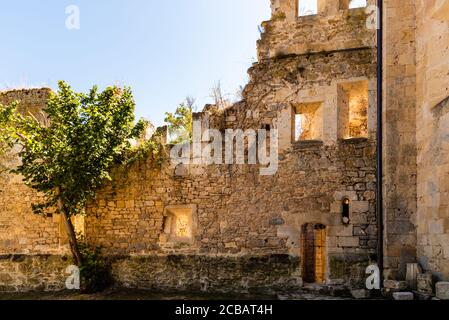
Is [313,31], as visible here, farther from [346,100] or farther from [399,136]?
[399,136]

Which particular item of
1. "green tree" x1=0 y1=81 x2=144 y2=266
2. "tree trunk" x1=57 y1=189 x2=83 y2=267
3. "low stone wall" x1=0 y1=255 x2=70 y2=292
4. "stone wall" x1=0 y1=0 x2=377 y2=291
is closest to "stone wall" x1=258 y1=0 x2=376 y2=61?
"stone wall" x1=0 y1=0 x2=377 y2=291

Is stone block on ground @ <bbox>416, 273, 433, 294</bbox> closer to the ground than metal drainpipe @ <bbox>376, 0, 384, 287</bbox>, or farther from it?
closer to the ground

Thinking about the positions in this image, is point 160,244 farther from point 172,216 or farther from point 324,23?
point 324,23

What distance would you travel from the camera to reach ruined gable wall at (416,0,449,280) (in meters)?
5.74

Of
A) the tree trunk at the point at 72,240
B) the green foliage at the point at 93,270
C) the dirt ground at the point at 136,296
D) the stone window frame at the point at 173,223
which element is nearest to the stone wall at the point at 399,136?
the dirt ground at the point at 136,296

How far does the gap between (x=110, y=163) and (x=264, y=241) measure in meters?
4.06

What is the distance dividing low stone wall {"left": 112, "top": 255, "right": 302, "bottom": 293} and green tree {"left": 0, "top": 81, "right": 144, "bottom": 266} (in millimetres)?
1341

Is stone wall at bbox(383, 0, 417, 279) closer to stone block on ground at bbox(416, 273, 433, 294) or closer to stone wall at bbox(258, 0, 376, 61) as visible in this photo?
stone block on ground at bbox(416, 273, 433, 294)

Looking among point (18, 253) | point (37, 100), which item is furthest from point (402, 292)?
point (37, 100)

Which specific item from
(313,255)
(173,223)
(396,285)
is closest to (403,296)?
(396,285)

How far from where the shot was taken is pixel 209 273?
814 centimetres

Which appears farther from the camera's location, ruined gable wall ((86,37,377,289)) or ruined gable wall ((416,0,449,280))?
ruined gable wall ((86,37,377,289))

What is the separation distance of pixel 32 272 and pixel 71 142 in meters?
3.50
